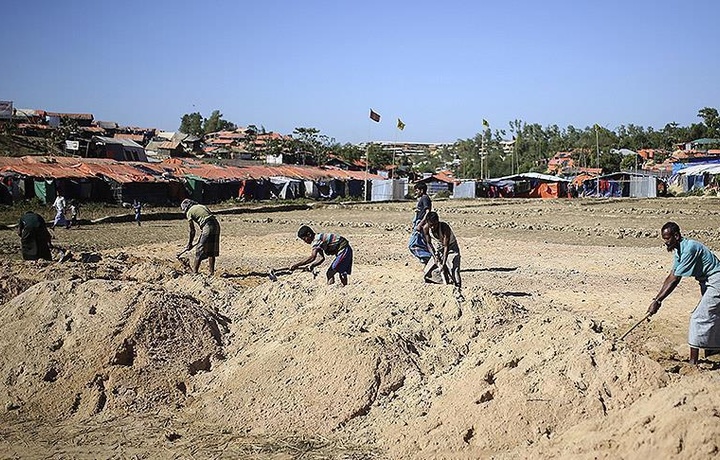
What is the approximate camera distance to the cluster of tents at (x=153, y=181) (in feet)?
108

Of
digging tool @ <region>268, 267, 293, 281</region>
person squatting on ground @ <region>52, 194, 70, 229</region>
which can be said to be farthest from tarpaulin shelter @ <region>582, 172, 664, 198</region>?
digging tool @ <region>268, 267, 293, 281</region>

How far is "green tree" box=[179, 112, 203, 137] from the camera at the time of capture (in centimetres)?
11481

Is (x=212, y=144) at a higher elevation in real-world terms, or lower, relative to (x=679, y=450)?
higher

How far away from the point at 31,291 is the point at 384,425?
15.3ft

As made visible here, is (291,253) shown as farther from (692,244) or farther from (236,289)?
(692,244)

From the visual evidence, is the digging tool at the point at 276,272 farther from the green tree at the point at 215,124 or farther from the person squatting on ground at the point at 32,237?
the green tree at the point at 215,124

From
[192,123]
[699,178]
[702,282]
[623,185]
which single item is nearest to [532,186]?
[623,185]

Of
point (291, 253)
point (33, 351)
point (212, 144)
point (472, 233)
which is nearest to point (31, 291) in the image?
point (33, 351)

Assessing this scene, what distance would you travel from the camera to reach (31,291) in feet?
28.5

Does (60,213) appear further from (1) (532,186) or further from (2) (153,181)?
(1) (532,186)

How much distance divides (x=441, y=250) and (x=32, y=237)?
302 inches

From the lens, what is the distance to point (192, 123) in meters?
116

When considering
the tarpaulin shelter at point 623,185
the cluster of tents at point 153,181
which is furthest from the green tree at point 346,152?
the tarpaulin shelter at point 623,185

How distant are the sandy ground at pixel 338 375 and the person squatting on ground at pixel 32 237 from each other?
2.94 metres
